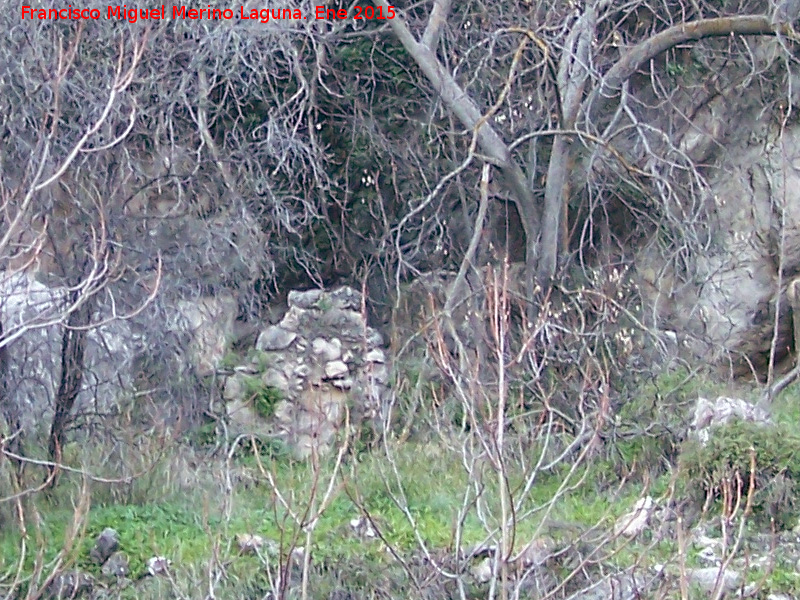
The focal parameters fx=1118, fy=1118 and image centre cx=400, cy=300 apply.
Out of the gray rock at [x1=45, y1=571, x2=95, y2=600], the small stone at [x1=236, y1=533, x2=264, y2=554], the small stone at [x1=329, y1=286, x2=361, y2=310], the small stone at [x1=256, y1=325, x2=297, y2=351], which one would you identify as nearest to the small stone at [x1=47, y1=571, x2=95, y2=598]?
the gray rock at [x1=45, y1=571, x2=95, y2=600]

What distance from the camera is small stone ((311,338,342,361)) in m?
8.66

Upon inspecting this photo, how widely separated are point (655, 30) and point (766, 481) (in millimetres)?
4686

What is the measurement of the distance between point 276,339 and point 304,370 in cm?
34

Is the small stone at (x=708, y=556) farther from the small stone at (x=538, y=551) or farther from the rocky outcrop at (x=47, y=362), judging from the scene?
the rocky outcrop at (x=47, y=362)

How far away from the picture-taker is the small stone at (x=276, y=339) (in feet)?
28.4

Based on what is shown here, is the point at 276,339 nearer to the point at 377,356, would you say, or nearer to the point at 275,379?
the point at 275,379

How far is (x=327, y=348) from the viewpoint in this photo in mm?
8695

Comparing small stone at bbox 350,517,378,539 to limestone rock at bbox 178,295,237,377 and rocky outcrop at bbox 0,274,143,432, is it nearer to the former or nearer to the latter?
rocky outcrop at bbox 0,274,143,432

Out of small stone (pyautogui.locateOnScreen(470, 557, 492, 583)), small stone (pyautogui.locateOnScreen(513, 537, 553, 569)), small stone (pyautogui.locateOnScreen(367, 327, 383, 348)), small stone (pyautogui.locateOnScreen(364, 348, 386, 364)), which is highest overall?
small stone (pyautogui.locateOnScreen(367, 327, 383, 348))

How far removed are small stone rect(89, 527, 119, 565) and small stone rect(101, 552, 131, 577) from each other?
0.11ft

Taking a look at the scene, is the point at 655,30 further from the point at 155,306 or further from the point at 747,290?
the point at 155,306

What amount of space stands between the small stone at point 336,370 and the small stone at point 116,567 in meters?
3.15

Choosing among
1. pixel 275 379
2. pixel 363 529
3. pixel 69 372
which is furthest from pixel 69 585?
pixel 275 379

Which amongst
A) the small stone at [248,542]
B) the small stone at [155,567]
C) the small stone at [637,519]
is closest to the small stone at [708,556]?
the small stone at [637,519]
